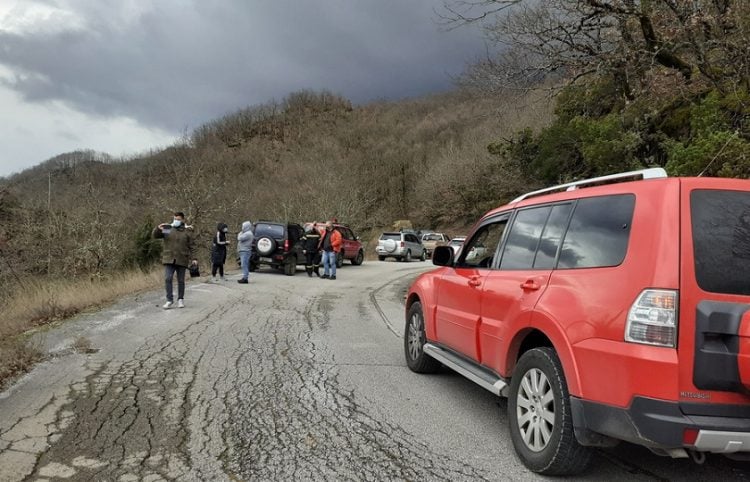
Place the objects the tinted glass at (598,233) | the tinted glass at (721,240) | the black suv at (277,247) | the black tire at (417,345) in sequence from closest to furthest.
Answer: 1. the tinted glass at (721,240)
2. the tinted glass at (598,233)
3. the black tire at (417,345)
4. the black suv at (277,247)

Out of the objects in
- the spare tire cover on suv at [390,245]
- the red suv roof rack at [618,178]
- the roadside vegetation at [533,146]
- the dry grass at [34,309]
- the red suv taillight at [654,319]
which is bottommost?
the dry grass at [34,309]

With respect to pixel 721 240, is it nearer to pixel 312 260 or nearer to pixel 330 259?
pixel 330 259

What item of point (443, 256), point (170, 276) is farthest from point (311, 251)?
point (443, 256)

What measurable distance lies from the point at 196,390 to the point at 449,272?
111 inches

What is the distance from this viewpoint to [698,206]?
3.02 metres

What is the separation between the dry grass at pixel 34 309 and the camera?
6336 mm

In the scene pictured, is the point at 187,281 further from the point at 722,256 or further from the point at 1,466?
the point at 722,256

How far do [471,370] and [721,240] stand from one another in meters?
2.33

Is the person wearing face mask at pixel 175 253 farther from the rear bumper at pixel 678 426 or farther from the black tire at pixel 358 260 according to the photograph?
the black tire at pixel 358 260

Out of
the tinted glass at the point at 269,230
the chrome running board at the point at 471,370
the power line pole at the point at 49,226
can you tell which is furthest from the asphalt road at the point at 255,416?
the power line pole at the point at 49,226

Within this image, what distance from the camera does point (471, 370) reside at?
15.5 ft

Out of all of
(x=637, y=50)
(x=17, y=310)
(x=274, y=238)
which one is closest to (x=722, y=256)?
(x=637, y=50)

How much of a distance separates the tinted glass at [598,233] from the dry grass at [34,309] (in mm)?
5606

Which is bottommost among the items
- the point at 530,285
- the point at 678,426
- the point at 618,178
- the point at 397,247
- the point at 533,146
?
the point at 678,426
